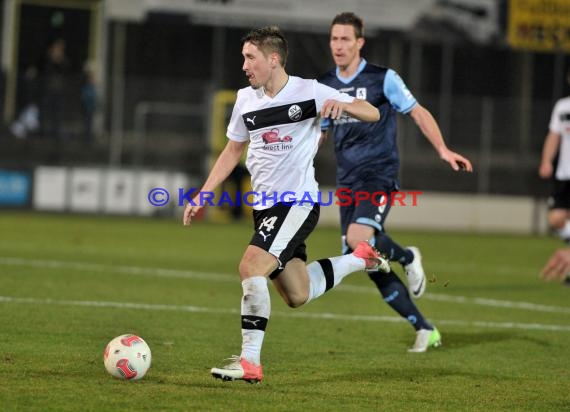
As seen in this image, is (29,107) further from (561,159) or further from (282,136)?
(282,136)

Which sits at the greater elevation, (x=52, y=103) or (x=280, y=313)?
(x=52, y=103)

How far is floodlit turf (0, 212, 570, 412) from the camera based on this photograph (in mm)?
6738

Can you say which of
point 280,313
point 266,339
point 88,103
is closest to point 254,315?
point 266,339

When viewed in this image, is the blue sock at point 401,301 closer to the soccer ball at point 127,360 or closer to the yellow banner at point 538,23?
the soccer ball at point 127,360

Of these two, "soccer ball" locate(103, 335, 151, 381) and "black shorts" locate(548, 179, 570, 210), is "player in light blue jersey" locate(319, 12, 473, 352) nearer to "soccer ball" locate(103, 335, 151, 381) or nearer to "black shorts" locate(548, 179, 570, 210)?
"soccer ball" locate(103, 335, 151, 381)

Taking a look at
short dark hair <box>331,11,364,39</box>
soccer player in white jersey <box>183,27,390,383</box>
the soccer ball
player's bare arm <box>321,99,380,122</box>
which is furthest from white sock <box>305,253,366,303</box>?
short dark hair <box>331,11,364,39</box>

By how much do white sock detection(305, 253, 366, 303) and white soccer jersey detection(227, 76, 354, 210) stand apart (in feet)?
1.81

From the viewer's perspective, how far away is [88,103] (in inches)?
1030

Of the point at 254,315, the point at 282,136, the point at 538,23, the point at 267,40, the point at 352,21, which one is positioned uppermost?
the point at 538,23

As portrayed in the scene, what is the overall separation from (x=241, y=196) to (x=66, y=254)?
33.3 ft

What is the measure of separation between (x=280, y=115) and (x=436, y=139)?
4.54ft

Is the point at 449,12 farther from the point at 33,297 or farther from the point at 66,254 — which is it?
the point at 33,297

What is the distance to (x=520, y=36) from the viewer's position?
30.7 metres

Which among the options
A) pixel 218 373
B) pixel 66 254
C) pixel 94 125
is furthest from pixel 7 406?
pixel 94 125
